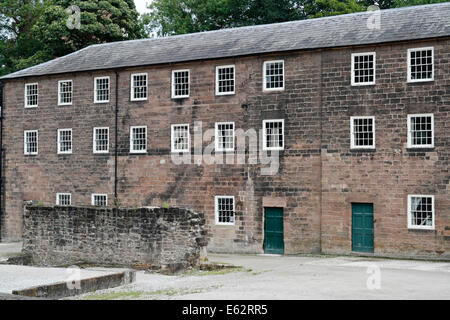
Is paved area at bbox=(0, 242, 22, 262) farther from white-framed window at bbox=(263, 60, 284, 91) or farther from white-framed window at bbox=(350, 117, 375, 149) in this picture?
white-framed window at bbox=(350, 117, 375, 149)

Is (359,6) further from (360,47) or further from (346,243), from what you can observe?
(346,243)

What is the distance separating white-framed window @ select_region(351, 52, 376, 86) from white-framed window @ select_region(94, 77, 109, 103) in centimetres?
1296

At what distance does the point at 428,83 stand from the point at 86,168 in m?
17.4

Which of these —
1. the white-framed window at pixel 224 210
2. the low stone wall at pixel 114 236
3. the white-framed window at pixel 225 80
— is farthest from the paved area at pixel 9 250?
the white-framed window at pixel 225 80

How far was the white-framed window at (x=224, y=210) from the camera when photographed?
3005cm

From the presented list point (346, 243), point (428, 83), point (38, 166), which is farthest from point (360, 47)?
point (38, 166)

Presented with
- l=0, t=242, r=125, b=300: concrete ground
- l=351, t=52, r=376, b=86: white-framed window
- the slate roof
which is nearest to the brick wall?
l=351, t=52, r=376, b=86: white-framed window

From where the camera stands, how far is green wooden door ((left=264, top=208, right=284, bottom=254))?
2870 cm

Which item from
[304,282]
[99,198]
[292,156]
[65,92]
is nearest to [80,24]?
[65,92]

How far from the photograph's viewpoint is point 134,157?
107 ft

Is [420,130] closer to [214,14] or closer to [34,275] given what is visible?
[34,275]

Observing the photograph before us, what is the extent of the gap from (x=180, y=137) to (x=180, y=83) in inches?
103

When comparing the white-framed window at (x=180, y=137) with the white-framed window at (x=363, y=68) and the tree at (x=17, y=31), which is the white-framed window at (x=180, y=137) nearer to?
the white-framed window at (x=363, y=68)

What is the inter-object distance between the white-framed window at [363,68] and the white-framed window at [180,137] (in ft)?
27.3
